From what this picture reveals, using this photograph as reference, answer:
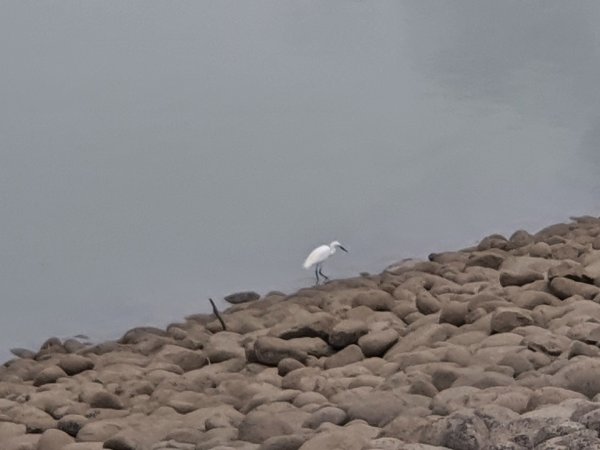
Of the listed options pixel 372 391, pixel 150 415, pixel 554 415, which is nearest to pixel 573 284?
pixel 372 391

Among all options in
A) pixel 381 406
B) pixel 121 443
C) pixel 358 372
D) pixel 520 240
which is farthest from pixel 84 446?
pixel 520 240

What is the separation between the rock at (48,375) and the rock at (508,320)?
1.99 metres

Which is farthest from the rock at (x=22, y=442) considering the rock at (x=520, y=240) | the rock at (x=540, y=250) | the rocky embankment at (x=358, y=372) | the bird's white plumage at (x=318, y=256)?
the rock at (x=520, y=240)

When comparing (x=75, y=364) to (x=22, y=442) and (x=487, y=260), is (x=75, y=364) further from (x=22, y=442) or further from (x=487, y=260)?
(x=487, y=260)

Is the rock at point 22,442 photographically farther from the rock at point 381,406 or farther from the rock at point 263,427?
the rock at point 381,406

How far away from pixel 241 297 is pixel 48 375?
6.21ft

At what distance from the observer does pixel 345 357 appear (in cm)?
541

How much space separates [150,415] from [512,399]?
165cm

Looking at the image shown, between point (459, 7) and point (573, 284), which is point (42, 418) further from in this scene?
point (459, 7)

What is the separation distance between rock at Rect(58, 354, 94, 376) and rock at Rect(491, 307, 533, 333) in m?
1.96

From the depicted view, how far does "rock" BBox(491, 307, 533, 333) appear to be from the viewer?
5035 mm

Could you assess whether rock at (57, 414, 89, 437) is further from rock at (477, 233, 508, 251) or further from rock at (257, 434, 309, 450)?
rock at (477, 233, 508, 251)

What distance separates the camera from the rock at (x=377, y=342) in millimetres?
5395

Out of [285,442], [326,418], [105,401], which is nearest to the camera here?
[285,442]
